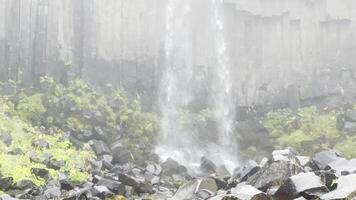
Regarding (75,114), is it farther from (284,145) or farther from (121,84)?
(284,145)

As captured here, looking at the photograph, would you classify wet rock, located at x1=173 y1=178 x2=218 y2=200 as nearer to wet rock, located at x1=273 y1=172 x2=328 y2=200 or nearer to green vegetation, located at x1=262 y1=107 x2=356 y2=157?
wet rock, located at x1=273 y1=172 x2=328 y2=200

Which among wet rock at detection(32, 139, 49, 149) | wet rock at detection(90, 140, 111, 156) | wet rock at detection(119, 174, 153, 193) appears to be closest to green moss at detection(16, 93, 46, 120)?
wet rock at detection(90, 140, 111, 156)

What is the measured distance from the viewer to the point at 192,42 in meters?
39.1

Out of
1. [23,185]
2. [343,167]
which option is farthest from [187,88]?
[343,167]

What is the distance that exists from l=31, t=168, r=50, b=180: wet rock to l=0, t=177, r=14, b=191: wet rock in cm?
146

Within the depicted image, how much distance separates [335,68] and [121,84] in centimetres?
1635

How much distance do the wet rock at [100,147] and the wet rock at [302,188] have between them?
602 inches

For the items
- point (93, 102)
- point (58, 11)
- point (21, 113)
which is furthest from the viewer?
point (58, 11)

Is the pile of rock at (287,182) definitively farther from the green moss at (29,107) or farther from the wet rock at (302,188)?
the green moss at (29,107)

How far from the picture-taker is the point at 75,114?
28.5m

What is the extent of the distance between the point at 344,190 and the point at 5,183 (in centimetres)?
1085

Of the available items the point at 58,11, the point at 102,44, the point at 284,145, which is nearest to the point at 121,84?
the point at 102,44

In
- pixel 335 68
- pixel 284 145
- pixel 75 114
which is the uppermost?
pixel 335 68

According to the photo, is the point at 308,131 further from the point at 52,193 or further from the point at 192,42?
the point at 52,193
